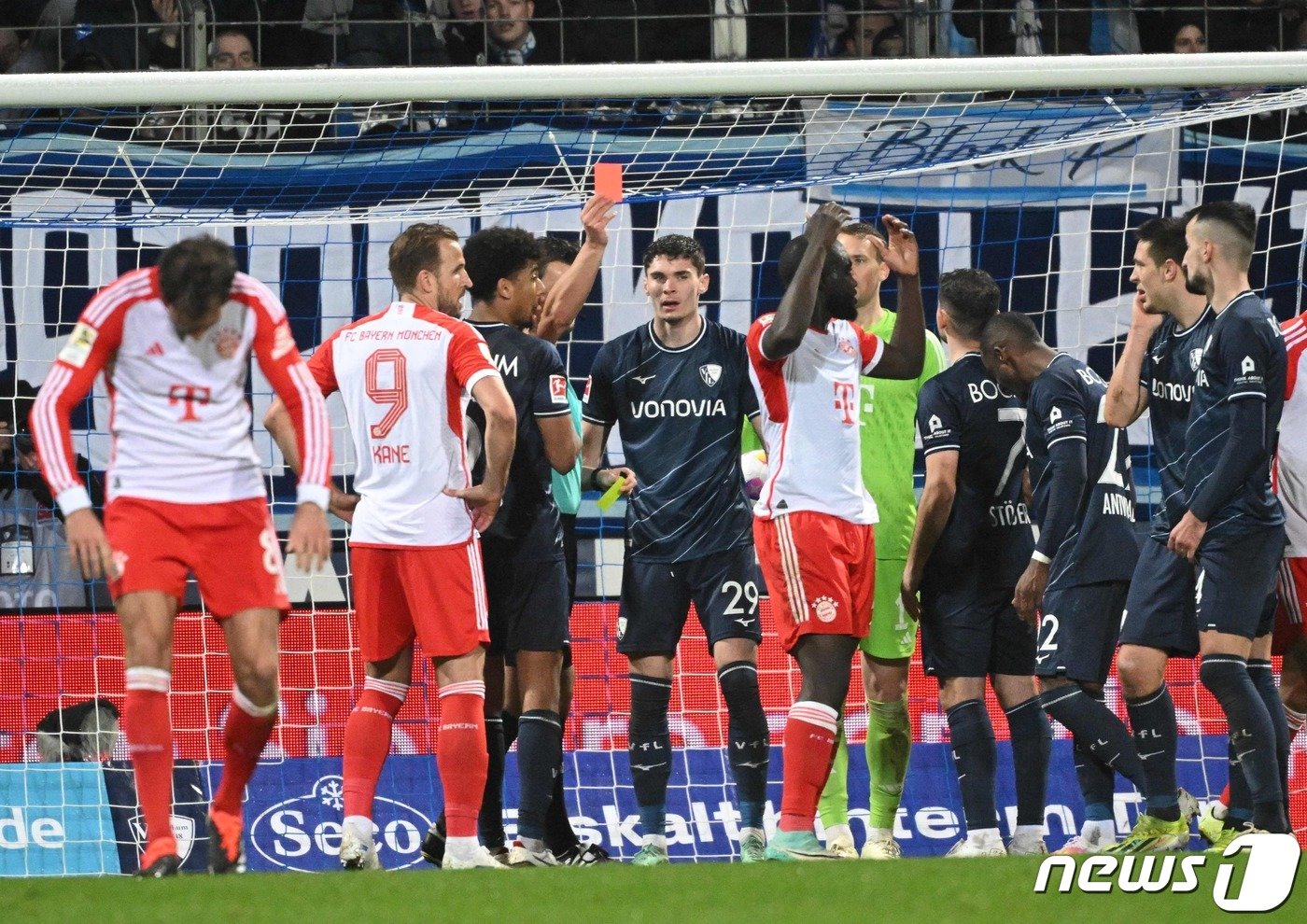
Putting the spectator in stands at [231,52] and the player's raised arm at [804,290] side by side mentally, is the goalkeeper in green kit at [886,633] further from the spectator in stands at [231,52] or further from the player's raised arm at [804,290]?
the spectator in stands at [231,52]

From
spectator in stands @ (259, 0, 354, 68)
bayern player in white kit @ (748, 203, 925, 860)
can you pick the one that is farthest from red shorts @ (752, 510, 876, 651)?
spectator in stands @ (259, 0, 354, 68)

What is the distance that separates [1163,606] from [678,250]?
2.13 meters

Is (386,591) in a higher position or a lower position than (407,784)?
higher

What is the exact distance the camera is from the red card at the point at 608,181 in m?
6.59

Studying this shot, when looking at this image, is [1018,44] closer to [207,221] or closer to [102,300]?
[207,221]

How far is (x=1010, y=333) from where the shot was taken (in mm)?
6570

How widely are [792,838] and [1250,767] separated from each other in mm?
1469

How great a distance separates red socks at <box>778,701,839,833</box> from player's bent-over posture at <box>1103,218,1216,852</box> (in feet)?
3.60

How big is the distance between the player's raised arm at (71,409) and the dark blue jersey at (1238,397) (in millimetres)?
3382

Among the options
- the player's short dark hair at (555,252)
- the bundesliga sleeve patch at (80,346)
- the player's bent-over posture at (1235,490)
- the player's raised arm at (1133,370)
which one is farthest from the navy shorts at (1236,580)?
the bundesliga sleeve patch at (80,346)

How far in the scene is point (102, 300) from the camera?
4664mm

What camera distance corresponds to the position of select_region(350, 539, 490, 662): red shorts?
5633mm

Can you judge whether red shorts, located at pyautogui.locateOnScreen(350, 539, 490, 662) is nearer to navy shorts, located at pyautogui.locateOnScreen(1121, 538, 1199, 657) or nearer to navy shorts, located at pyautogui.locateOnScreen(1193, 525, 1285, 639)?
navy shorts, located at pyautogui.locateOnScreen(1121, 538, 1199, 657)

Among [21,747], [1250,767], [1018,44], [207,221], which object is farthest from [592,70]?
[1018,44]
